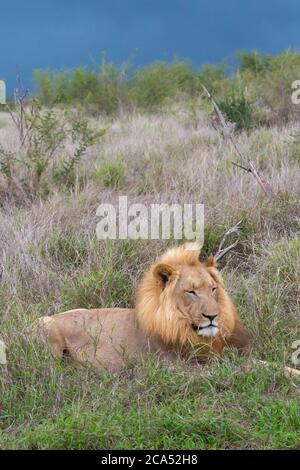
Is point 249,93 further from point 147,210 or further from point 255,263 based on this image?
point 255,263

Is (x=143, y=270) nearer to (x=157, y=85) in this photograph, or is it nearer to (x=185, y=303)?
(x=185, y=303)

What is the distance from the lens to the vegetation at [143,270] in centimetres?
407

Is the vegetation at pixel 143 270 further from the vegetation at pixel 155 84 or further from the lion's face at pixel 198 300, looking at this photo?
the vegetation at pixel 155 84

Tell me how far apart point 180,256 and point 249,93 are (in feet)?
28.6

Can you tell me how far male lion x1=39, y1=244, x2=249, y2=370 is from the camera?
481cm

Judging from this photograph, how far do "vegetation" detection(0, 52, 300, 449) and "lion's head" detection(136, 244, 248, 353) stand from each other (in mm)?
151

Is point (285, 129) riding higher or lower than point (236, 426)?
higher

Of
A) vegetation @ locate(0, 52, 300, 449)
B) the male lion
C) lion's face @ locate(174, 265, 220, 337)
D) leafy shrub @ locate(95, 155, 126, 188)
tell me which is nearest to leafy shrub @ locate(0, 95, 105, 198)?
vegetation @ locate(0, 52, 300, 449)

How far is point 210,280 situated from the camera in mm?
4906

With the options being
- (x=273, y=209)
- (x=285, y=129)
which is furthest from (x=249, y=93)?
(x=273, y=209)

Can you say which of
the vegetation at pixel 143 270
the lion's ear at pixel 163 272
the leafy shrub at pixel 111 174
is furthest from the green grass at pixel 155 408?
the leafy shrub at pixel 111 174

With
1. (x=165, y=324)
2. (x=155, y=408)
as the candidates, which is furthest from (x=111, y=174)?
(x=155, y=408)

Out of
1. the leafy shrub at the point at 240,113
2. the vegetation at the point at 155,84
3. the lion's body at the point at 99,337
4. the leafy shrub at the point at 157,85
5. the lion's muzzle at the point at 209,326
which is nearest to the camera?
the lion's muzzle at the point at 209,326
